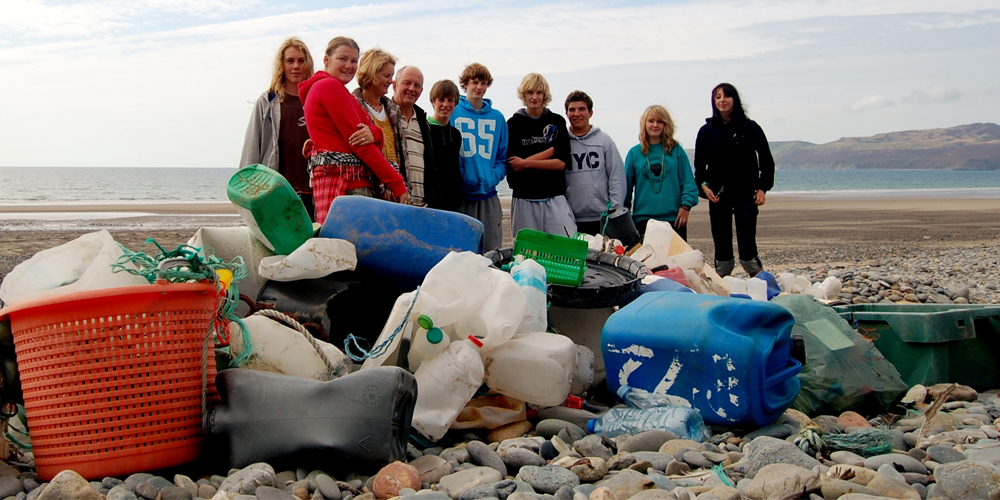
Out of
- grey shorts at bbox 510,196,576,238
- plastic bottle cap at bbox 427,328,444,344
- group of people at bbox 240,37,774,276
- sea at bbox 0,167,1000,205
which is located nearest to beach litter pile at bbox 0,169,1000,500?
plastic bottle cap at bbox 427,328,444,344

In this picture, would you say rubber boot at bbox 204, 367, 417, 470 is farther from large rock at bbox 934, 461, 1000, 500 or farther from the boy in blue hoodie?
the boy in blue hoodie

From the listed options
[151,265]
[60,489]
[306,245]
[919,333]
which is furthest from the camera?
[919,333]

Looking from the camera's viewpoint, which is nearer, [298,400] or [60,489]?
[60,489]

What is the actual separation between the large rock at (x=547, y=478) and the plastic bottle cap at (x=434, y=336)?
0.69 metres

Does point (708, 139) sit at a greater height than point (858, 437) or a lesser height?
→ greater

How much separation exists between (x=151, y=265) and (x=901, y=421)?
328cm

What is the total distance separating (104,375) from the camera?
2613 mm

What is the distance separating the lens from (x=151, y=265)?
2.85m

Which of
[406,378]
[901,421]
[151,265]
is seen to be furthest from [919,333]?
[151,265]

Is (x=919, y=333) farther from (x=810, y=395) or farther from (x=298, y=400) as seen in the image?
(x=298, y=400)

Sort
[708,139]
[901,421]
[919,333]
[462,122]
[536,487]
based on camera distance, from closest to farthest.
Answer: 1. [536,487]
2. [901,421]
3. [919,333]
4. [462,122]
5. [708,139]

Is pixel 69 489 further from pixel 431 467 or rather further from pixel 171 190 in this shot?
pixel 171 190

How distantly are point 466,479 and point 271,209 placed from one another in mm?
1930

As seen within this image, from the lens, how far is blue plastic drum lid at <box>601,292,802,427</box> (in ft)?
10.2
